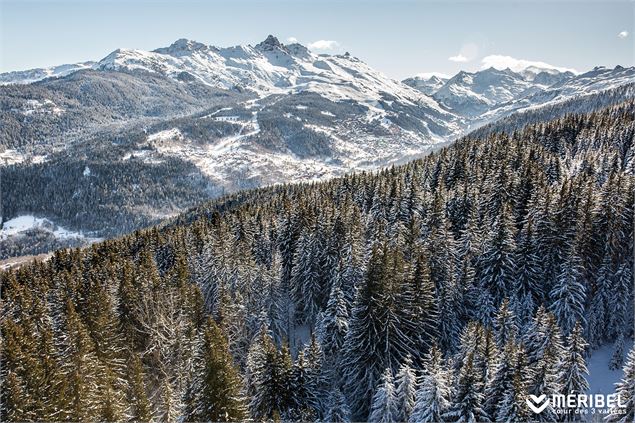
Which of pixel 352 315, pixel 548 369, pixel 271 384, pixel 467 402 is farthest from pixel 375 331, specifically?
pixel 548 369

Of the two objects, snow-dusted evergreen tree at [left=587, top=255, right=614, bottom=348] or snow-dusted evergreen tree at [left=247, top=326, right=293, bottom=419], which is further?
snow-dusted evergreen tree at [left=587, top=255, right=614, bottom=348]

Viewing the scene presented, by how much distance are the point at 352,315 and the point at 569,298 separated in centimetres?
2590

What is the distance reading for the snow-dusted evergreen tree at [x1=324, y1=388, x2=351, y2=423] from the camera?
40500 mm

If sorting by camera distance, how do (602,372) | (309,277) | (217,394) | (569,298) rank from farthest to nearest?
(309,277) → (569,298) → (602,372) → (217,394)

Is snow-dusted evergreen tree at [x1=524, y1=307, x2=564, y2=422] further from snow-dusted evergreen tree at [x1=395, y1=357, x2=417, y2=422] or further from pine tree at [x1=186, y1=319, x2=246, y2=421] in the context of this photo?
pine tree at [x1=186, y1=319, x2=246, y2=421]

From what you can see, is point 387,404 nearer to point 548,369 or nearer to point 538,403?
point 538,403

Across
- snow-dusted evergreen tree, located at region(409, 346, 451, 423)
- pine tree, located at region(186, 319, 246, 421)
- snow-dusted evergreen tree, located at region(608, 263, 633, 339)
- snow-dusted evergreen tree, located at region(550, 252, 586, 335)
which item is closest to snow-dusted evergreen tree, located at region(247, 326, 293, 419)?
pine tree, located at region(186, 319, 246, 421)

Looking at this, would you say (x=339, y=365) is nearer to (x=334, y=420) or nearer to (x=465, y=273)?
(x=334, y=420)

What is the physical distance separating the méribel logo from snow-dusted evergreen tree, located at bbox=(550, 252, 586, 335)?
21352mm

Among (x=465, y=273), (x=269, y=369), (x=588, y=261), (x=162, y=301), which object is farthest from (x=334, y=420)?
(x=588, y=261)

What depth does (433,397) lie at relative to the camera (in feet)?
106

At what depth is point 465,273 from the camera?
51594mm

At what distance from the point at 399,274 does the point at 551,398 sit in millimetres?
18508

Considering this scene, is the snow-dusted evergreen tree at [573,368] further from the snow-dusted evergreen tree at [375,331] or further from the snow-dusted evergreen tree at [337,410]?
the snow-dusted evergreen tree at [337,410]
